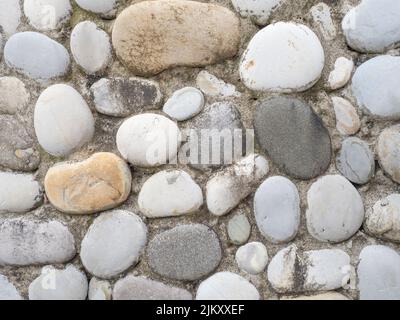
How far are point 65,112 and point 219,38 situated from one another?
31 centimetres

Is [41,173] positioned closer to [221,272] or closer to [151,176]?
[151,176]

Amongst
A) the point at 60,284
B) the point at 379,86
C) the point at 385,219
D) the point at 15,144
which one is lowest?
the point at 60,284

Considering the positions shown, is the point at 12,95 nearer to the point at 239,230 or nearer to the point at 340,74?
the point at 239,230

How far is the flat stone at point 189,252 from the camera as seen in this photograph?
1.11 metres

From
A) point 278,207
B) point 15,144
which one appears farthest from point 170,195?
point 15,144

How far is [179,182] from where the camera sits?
3.63 ft

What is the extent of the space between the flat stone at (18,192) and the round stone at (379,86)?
2.02 feet

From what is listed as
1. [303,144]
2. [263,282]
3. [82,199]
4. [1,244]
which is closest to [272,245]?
[263,282]

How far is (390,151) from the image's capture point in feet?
3.59

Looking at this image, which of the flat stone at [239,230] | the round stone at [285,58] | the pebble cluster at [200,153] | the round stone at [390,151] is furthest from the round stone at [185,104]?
the round stone at [390,151]

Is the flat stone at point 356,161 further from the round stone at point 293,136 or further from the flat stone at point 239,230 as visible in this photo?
the flat stone at point 239,230

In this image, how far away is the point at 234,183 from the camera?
1.10 meters

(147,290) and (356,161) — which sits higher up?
(356,161)

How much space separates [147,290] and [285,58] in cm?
49
